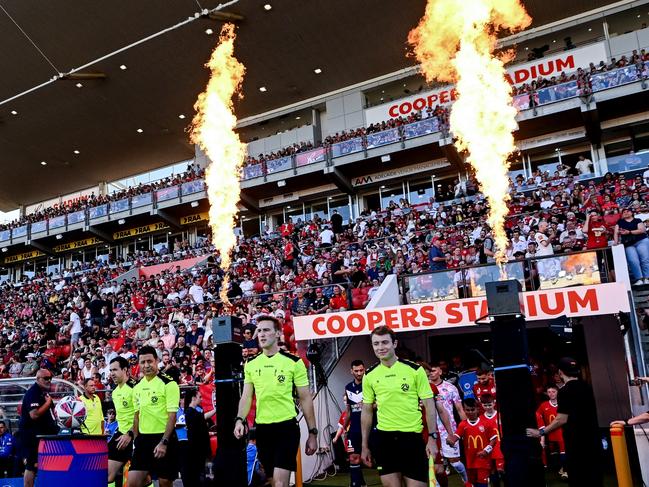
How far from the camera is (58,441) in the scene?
6.30 meters

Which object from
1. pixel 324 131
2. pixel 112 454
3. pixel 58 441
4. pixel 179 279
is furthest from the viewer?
pixel 324 131

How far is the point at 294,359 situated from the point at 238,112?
2800 centimetres

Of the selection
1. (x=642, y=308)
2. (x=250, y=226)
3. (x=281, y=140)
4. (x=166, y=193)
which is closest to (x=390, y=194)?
(x=281, y=140)

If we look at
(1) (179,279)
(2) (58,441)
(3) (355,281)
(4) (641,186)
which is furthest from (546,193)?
(2) (58,441)

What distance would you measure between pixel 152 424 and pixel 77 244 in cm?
3462

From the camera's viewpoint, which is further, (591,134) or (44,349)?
(591,134)

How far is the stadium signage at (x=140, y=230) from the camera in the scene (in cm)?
3462

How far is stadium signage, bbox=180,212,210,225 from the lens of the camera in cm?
3250

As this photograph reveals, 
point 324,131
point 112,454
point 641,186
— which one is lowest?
point 112,454

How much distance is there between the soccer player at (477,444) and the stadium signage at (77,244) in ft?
110

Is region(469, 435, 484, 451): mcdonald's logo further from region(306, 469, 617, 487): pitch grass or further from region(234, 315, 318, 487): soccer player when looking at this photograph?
region(234, 315, 318, 487): soccer player

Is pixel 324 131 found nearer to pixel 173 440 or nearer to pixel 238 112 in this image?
pixel 238 112

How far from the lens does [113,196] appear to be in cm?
3506

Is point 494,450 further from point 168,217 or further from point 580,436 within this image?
point 168,217
